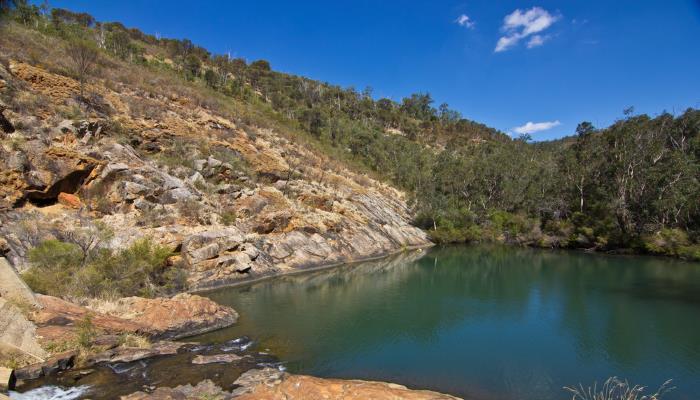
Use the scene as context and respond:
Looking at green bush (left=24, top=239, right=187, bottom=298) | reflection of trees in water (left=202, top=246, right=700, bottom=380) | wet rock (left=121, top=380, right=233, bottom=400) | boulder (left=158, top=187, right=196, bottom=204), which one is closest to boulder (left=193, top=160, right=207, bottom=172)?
boulder (left=158, top=187, right=196, bottom=204)

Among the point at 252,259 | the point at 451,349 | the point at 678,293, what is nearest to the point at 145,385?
the point at 451,349

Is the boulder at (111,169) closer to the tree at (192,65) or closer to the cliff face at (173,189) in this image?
the cliff face at (173,189)

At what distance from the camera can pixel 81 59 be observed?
46.0 m

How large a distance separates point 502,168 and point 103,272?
6040cm

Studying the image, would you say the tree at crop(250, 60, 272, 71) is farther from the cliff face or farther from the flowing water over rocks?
the flowing water over rocks

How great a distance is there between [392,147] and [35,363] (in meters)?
77.5

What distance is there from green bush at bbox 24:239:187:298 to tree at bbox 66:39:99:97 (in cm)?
2391

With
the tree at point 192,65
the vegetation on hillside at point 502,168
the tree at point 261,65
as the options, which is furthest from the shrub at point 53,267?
the tree at point 261,65

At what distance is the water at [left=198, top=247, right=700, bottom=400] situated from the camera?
52.5 feet

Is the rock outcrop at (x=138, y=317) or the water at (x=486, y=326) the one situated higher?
the rock outcrop at (x=138, y=317)

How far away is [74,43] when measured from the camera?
51.2 m

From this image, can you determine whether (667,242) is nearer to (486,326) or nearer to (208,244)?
(486,326)

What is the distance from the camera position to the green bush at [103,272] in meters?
20.1

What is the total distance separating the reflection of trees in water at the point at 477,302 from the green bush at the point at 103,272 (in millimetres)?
4223
